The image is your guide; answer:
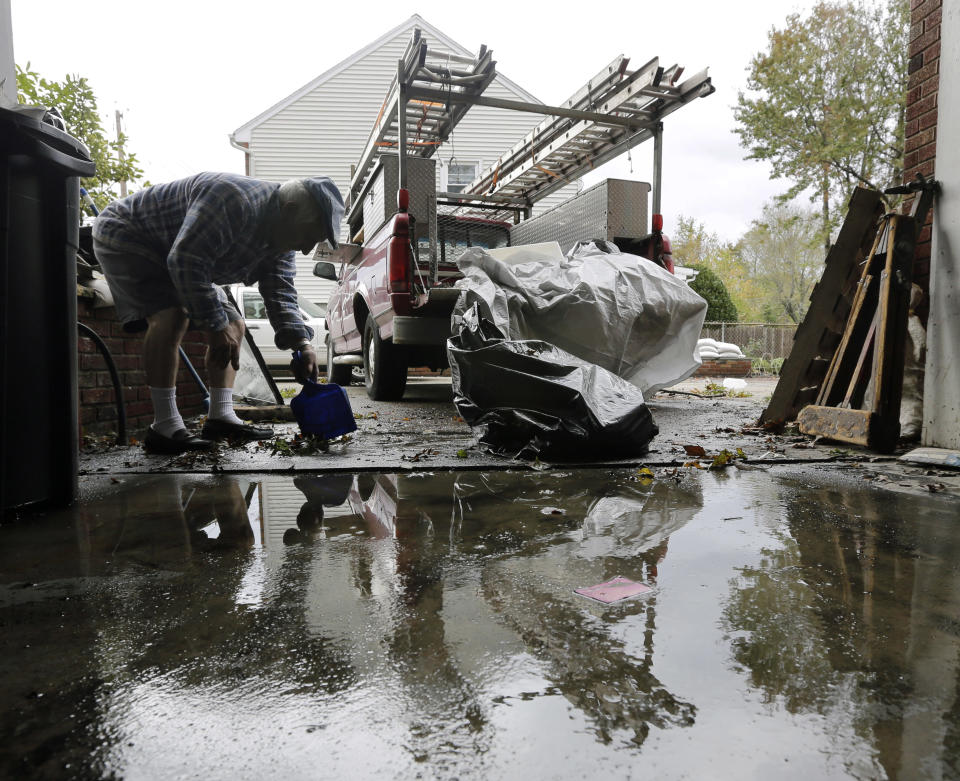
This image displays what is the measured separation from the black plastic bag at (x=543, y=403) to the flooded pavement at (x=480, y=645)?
1046 mm

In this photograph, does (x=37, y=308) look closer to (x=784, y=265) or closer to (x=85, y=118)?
(x=85, y=118)

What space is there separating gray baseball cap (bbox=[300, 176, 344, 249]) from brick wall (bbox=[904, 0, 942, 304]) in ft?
10.9

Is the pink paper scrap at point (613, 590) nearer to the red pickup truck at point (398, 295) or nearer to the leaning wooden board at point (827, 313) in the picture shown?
the leaning wooden board at point (827, 313)

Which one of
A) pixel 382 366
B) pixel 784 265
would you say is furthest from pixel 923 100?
pixel 784 265

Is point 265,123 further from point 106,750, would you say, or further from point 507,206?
point 106,750

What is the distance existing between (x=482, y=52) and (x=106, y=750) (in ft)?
19.6

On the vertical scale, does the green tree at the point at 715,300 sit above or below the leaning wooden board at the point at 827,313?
above

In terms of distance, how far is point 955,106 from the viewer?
3381mm

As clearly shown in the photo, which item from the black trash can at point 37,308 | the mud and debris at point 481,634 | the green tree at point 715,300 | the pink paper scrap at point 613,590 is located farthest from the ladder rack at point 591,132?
the green tree at point 715,300

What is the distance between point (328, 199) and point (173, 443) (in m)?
1.64

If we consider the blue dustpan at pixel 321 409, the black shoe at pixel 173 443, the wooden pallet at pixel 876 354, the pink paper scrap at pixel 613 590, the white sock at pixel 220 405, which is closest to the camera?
the pink paper scrap at pixel 613 590

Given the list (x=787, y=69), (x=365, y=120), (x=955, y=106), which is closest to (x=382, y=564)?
(x=955, y=106)

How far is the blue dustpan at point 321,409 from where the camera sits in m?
3.77

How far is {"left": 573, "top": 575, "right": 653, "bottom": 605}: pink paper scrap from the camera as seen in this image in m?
1.50
